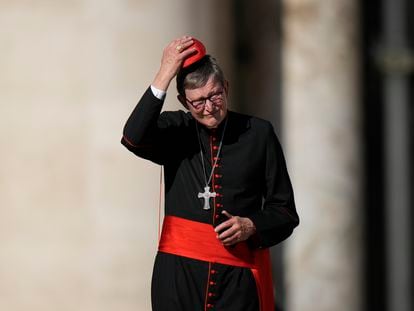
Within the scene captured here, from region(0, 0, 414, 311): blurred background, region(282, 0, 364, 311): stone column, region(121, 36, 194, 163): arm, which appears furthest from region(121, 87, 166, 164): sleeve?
region(282, 0, 364, 311): stone column

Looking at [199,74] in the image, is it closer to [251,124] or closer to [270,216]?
[251,124]

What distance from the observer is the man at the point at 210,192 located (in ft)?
11.6

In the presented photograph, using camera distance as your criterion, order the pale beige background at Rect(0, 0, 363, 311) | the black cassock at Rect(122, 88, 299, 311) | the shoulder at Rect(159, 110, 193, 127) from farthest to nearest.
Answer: the pale beige background at Rect(0, 0, 363, 311), the shoulder at Rect(159, 110, 193, 127), the black cassock at Rect(122, 88, 299, 311)

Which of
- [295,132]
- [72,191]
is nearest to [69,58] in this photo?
[72,191]

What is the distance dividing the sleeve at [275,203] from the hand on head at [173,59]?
1.34 ft

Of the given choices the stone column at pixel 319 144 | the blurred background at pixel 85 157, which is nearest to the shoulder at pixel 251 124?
the blurred background at pixel 85 157

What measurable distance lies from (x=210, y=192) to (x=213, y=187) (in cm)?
3

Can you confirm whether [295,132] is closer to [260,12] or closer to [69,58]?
[260,12]

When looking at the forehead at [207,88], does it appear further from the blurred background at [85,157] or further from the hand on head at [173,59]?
the blurred background at [85,157]

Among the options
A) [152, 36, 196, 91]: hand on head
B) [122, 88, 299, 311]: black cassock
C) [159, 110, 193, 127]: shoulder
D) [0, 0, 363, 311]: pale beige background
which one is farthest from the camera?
[0, 0, 363, 311]: pale beige background

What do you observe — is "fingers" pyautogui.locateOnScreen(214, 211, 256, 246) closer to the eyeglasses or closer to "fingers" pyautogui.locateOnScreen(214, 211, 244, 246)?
"fingers" pyautogui.locateOnScreen(214, 211, 244, 246)

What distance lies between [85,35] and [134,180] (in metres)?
0.65

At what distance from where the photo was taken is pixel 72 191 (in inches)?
205

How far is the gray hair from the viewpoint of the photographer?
3.53 m
